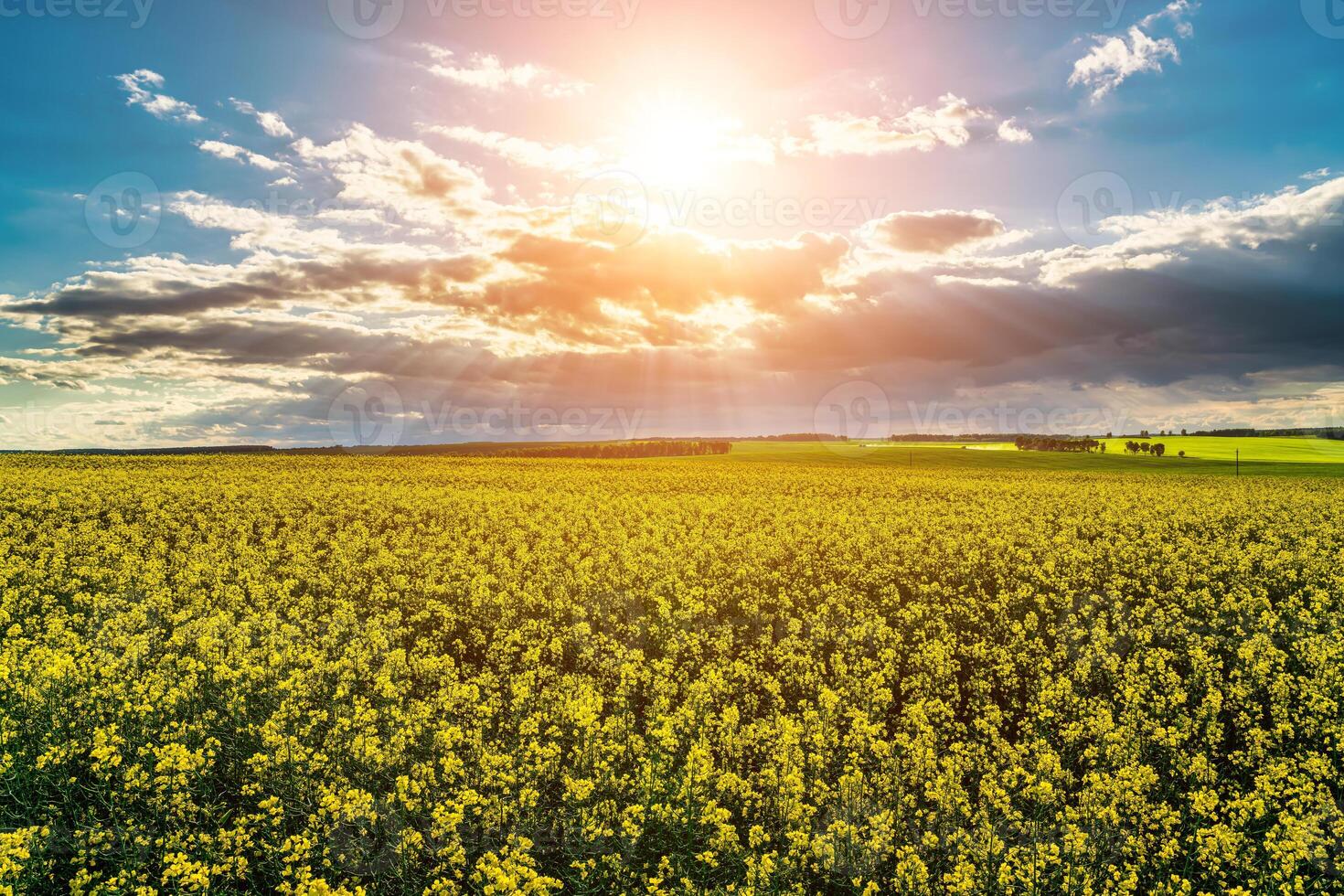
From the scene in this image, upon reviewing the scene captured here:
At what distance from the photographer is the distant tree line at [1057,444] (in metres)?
122

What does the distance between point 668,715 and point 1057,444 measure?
142m

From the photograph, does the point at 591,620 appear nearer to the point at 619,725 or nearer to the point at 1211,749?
the point at 619,725

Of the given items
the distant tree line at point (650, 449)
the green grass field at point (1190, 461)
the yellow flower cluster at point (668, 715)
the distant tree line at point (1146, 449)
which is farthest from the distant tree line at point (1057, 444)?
the yellow flower cluster at point (668, 715)

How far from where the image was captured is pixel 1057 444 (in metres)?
130

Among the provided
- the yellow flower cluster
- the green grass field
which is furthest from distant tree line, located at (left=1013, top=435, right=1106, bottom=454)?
the yellow flower cluster

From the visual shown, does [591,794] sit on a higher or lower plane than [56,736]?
lower

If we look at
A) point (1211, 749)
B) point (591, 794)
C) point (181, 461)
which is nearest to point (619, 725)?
point (591, 794)

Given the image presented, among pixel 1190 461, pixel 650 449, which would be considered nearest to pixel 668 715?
pixel 1190 461

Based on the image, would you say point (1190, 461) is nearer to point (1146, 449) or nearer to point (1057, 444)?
point (1146, 449)

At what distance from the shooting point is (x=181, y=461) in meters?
61.9

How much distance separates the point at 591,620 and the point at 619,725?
5218mm

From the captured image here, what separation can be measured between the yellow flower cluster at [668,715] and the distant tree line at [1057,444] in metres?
115

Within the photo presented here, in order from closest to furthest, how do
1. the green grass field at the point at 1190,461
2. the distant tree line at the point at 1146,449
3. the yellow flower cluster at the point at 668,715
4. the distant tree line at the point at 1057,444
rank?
the yellow flower cluster at the point at 668,715
the green grass field at the point at 1190,461
the distant tree line at the point at 1146,449
the distant tree line at the point at 1057,444

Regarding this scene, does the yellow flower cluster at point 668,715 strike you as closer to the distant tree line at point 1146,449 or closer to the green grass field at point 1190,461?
the green grass field at point 1190,461
